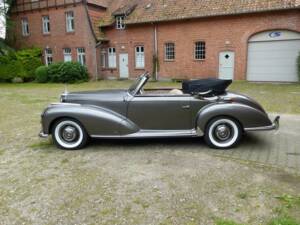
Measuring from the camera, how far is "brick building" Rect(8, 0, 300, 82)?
1648cm

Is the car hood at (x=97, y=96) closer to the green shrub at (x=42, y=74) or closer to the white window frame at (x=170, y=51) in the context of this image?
the white window frame at (x=170, y=51)

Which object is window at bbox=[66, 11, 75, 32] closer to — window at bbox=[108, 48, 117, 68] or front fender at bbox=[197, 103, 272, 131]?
window at bbox=[108, 48, 117, 68]

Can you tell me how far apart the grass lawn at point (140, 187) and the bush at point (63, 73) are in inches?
624

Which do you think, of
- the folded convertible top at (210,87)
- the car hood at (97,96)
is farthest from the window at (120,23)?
the folded convertible top at (210,87)

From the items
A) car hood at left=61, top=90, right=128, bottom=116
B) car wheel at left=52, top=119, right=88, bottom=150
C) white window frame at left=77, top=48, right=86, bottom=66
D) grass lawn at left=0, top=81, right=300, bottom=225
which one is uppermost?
white window frame at left=77, top=48, right=86, bottom=66

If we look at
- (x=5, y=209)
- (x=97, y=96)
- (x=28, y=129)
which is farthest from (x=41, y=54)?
(x=5, y=209)

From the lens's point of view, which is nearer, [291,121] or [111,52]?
[291,121]

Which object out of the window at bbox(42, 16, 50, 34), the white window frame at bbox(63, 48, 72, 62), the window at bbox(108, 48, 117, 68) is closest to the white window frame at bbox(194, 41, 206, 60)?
the window at bbox(108, 48, 117, 68)

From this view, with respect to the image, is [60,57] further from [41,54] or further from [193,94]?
[193,94]

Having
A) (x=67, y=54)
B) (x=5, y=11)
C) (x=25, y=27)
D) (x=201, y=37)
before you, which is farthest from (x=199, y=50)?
(x=5, y=11)

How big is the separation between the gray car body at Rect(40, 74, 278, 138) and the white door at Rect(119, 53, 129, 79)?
678 inches

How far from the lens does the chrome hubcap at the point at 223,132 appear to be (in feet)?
17.1

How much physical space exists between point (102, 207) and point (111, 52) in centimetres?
2065

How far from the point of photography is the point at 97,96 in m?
5.54
